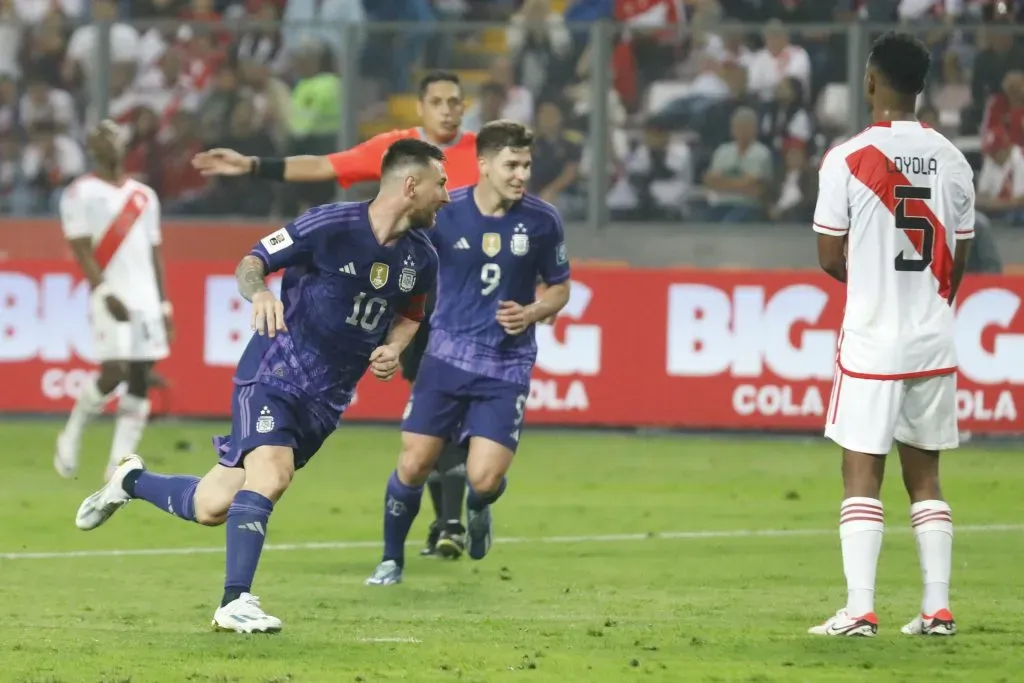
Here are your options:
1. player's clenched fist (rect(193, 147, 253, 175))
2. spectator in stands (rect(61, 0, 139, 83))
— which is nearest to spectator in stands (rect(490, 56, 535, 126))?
spectator in stands (rect(61, 0, 139, 83))

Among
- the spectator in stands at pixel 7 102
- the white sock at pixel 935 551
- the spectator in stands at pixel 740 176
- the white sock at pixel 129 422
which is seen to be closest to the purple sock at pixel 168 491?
the white sock at pixel 935 551

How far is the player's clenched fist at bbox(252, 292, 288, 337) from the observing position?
7457 millimetres

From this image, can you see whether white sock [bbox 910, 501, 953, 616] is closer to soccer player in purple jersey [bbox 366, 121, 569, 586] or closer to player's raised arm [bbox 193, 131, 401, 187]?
soccer player in purple jersey [bbox 366, 121, 569, 586]

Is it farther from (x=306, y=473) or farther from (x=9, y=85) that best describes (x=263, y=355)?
(x=9, y=85)

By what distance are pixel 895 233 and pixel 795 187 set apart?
10.1 meters

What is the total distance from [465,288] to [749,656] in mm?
3124

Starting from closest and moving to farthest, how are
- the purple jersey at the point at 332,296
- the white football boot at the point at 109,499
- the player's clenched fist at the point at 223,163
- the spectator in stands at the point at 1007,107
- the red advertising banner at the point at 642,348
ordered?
the purple jersey at the point at 332,296
the white football boot at the point at 109,499
the player's clenched fist at the point at 223,163
the red advertising banner at the point at 642,348
the spectator in stands at the point at 1007,107

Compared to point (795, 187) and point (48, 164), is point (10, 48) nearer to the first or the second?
point (48, 164)

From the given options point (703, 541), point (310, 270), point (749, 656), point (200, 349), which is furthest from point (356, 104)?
point (749, 656)

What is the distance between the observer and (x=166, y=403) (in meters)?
17.5

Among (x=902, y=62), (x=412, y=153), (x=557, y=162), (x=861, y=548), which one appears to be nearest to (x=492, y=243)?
(x=412, y=153)

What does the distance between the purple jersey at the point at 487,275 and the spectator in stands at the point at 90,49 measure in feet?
30.6

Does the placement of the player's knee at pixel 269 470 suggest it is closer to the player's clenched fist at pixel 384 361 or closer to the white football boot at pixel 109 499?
the player's clenched fist at pixel 384 361

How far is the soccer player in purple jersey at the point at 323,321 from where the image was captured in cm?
800
